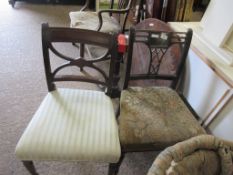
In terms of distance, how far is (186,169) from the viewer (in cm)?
63

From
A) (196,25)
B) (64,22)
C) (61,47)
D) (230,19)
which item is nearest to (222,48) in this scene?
(230,19)

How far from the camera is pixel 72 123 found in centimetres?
101

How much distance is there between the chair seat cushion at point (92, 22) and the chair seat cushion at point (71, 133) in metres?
1.10

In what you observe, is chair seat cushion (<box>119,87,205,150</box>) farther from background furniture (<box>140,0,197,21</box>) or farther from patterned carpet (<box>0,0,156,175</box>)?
background furniture (<box>140,0,197,21</box>)

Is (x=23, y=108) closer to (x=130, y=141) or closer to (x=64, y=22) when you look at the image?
(x=130, y=141)

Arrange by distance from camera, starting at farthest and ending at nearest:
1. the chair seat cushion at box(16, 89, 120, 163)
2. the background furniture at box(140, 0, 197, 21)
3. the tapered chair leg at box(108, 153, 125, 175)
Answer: the background furniture at box(140, 0, 197, 21), the tapered chair leg at box(108, 153, 125, 175), the chair seat cushion at box(16, 89, 120, 163)

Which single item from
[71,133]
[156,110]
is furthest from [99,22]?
[71,133]

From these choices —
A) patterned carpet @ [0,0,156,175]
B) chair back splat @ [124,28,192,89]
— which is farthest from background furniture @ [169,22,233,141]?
patterned carpet @ [0,0,156,175]

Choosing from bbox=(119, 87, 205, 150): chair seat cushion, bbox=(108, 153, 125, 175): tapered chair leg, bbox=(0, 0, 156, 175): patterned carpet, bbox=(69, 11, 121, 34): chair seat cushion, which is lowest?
bbox=(0, 0, 156, 175): patterned carpet

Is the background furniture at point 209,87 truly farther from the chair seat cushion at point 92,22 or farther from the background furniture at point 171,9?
the chair seat cushion at point 92,22

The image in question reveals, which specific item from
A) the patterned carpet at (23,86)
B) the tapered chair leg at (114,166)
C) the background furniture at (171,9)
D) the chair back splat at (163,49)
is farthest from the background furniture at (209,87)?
the tapered chair leg at (114,166)

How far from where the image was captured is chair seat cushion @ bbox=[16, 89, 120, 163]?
0.90m

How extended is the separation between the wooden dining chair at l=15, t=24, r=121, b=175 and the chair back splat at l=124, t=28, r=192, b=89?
135 millimetres

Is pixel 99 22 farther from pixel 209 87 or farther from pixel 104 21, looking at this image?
pixel 209 87
